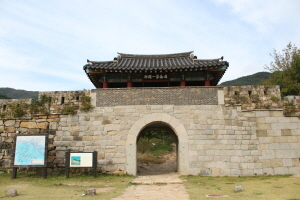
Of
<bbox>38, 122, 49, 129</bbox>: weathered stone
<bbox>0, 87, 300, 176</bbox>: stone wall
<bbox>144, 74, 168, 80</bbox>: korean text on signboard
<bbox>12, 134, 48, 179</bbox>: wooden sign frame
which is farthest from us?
<bbox>144, 74, 168, 80</bbox>: korean text on signboard

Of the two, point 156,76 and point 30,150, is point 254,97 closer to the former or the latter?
point 156,76

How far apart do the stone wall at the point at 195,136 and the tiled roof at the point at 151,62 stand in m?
1.69

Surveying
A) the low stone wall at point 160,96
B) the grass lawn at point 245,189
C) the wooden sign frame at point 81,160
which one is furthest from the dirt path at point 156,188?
the low stone wall at point 160,96

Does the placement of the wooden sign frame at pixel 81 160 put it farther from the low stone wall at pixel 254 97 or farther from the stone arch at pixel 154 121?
the low stone wall at pixel 254 97

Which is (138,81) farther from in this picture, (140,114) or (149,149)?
(149,149)

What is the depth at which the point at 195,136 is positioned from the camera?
10.3m

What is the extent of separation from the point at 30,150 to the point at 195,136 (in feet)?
23.2

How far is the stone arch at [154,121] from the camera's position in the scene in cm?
1004

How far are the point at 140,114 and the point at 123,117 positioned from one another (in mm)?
798

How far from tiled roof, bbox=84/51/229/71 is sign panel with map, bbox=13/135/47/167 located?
12.9ft

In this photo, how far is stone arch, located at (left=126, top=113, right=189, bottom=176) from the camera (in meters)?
10.0

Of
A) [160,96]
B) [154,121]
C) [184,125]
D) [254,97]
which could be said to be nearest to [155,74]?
[160,96]

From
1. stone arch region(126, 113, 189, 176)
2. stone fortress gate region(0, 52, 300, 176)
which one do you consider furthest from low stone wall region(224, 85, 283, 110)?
stone arch region(126, 113, 189, 176)

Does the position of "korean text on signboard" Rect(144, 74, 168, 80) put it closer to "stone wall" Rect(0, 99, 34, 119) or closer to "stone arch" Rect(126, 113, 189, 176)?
"stone arch" Rect(126, 113, 189, 176)
